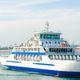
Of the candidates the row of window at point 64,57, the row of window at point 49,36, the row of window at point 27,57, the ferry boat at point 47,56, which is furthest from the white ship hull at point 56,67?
the row of window at point 49,36

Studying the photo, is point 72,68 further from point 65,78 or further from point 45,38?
point 45,38

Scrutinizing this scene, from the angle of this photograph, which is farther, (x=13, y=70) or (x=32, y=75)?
(x=13, y=70)

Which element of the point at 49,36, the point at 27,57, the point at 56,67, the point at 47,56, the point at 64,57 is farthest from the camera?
the point at 27,57

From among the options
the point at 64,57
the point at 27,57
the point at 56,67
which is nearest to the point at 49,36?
the point at 27,57

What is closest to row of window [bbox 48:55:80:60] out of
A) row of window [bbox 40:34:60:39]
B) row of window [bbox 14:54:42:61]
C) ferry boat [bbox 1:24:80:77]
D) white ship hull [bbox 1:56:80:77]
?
ferry boat [bbox 1:24:80:77]

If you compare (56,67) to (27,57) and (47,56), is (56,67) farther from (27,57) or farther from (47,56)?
(27,57)

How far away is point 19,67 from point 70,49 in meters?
7.40

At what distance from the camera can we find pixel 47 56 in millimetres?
47438

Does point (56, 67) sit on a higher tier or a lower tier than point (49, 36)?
lower

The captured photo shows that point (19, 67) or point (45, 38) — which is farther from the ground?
point (45, 38)

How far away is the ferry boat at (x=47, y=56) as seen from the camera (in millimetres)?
45344

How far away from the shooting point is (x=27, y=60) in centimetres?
5200

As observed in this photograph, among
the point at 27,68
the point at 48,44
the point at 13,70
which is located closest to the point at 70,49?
the point at 48,44

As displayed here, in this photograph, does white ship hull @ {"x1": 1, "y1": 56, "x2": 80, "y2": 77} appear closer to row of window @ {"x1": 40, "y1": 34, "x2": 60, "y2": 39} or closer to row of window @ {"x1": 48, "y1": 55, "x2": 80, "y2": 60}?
row of window @ {"x1": 48, "y1": 55, "x2": 80, "y2": 60}
